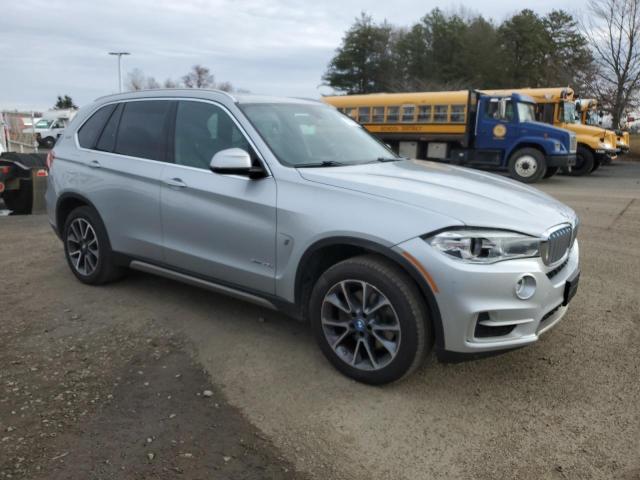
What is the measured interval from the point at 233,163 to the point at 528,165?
1438 cm

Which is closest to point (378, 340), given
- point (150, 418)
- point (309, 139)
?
point (150, 418)

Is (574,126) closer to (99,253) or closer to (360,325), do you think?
(99,253)

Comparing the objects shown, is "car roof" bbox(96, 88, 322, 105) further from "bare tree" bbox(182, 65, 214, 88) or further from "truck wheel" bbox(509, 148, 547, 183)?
"bare tree" bbox(182, 65, 214, 88)

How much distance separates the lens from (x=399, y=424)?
9.65 feet

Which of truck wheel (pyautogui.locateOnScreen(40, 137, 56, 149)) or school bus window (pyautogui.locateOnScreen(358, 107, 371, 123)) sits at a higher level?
school bus window (pyautogui.locateOnScreen(358, 107, 371, 123))

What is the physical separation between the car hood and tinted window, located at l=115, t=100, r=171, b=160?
4.77 feet

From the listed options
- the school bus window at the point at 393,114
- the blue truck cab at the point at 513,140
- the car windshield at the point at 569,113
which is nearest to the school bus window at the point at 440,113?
the blue truck cab at the point at 513,140

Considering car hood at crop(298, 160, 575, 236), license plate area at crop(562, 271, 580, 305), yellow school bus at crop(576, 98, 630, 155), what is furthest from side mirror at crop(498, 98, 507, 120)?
license plate area at crop(562, 271, 580, 305)

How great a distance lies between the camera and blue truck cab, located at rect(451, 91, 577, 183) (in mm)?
15898

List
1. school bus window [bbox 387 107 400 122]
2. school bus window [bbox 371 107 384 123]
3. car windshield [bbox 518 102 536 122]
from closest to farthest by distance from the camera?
car windshield [bbox 518 102 536 122], school bus window [bbox 387 107 400 122], school bus window [bbox 371 107 384 123]

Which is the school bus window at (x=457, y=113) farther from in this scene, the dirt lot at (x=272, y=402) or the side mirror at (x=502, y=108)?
the dirt lot at (x=272, y=402)

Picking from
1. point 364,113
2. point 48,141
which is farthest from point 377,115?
point 48,141

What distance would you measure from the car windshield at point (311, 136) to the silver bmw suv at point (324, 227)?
0.01m

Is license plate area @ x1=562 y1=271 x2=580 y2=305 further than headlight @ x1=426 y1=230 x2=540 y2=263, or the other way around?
license plate area @ x1=562 y1=271 x2=580 y2=305
